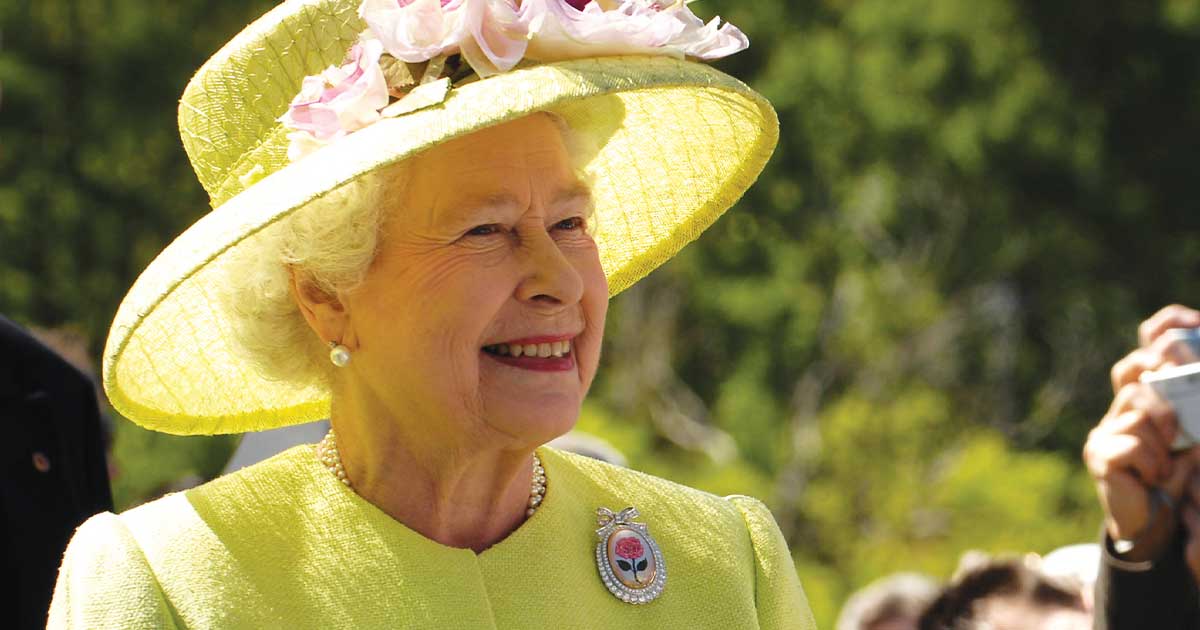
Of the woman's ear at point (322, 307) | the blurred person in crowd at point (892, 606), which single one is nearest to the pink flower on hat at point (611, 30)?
the woman's ear at point (322, 307)

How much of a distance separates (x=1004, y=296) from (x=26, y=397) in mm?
10827

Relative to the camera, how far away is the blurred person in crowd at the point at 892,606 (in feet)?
13.8

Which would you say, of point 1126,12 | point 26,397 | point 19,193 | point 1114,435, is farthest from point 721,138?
point 1126,12

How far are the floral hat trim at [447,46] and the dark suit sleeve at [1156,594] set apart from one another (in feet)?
3.78

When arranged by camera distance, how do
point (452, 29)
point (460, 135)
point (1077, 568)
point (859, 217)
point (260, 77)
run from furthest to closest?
point (859, 217) → point (1077, 568) → point (260, 77) → point (452, 29) → point (460, 135)

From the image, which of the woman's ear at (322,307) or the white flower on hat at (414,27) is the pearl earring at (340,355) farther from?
the white flower on hat at (414,27)

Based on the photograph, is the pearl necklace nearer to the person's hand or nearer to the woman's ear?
the woman's ear

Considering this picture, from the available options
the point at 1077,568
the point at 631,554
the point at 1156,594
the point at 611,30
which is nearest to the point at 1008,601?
the point at 1077,568

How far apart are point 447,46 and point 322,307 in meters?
0.45

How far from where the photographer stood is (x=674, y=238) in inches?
117

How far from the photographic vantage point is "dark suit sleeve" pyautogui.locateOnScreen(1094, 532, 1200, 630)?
2850mm

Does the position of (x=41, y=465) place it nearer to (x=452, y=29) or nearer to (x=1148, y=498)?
(x=452, y=29)

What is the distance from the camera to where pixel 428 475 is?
256 cm

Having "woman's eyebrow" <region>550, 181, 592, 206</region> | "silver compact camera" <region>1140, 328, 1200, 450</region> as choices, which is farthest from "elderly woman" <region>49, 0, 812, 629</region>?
"silver compact camera" <region>1140, 328, 1200, 450</region>
